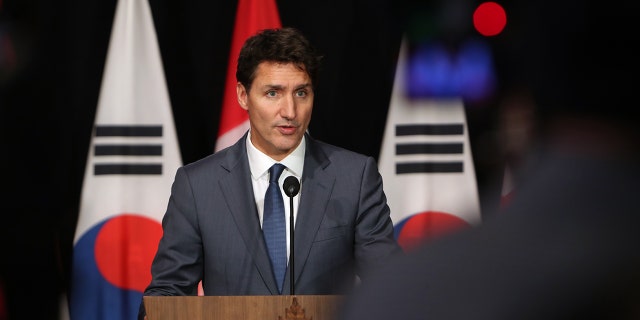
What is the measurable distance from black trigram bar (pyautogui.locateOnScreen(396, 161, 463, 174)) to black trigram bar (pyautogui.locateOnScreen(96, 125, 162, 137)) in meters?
1.16

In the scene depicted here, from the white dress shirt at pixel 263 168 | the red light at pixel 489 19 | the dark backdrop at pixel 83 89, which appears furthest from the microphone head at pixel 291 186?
the red light at pixel 489 19

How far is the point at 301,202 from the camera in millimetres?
3309

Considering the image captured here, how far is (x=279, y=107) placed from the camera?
11.2 ft

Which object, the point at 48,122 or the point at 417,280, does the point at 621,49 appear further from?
the point at 48,122

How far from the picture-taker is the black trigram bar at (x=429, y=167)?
4602 millimetres

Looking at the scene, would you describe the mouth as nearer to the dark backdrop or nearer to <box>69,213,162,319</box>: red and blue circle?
the dark backdrop

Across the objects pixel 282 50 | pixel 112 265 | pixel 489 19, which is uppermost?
pixel 489 19

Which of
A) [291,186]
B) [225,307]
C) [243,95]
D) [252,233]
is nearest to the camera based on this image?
[225,307]

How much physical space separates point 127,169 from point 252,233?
1.48 metres

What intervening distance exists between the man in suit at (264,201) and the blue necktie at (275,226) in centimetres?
2

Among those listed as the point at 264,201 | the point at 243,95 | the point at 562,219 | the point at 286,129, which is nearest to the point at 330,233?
the point at 264,201

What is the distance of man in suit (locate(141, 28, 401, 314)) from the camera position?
3.21 m

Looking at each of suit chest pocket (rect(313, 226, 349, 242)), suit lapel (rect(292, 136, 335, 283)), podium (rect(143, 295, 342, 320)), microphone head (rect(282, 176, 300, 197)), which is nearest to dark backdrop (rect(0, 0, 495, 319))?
suit lapel (rect(292, 136, 335, 283))

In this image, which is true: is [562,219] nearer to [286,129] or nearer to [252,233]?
[252,233]
